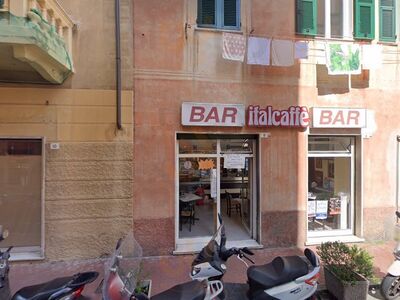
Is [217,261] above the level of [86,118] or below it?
below

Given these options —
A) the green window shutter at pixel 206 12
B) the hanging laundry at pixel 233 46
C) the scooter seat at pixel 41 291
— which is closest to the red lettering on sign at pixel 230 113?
the hanging laundry at pixel 233 46

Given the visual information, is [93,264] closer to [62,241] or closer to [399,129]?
[62,241]

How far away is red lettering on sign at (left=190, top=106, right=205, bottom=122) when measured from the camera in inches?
254

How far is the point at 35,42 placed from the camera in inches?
169

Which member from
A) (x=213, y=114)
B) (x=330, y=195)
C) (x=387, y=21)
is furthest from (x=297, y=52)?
(x=330, y=195)

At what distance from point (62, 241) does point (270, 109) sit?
195 inches

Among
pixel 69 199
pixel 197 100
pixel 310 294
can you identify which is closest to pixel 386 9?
pixel 197 100

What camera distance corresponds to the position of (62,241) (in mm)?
6094

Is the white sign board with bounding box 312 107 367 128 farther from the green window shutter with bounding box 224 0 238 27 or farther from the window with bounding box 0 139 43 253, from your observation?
Result: the window with bounding box 0 139 43 253

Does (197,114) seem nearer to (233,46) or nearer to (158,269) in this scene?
(233,46)

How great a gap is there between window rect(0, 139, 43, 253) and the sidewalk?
54cm

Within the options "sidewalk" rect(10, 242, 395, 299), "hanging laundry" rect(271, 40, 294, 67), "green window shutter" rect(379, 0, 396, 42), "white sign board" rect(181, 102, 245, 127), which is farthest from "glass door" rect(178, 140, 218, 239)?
"green window shutter" rect(379, 0, 396, 42)

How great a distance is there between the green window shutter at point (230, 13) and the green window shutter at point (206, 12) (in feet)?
0.94

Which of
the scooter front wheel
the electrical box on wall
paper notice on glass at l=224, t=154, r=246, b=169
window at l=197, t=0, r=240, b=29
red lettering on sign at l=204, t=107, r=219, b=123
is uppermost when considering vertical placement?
window at l=197, t=0, r=240, b=29
